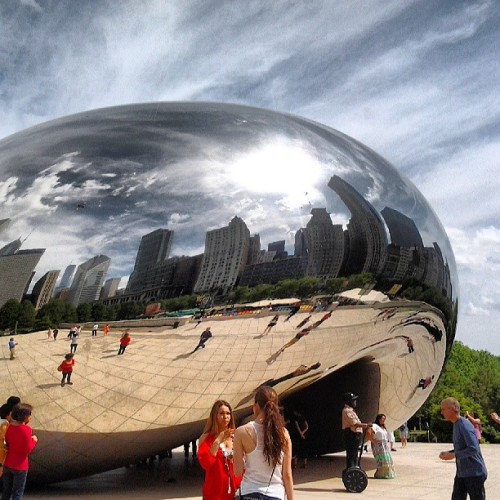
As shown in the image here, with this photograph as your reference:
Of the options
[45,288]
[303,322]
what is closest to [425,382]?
[303,322]

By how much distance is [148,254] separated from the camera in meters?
5.77

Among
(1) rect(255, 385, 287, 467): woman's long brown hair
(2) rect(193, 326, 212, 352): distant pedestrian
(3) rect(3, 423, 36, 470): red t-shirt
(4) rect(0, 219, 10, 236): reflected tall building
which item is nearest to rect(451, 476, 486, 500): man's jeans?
(1) rect(255, 385, 287, 467): woman's long brown hair

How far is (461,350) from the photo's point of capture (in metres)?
96.6

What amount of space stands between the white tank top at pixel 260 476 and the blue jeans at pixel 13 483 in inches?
106

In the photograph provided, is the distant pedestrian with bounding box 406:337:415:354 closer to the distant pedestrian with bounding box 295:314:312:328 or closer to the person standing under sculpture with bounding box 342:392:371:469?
the person standing under sculpture with bounding box 342:392:371:469

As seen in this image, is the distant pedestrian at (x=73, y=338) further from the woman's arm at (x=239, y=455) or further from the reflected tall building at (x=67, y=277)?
the woman's arm at (x=239, y=455)

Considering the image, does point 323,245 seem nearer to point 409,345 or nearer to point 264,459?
point 409,345

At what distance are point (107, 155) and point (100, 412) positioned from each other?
2533 millimetres

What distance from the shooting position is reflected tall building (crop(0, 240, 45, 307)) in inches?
229

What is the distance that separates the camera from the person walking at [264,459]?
3688 mm

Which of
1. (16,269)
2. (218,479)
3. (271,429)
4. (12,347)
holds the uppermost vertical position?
(16,269)

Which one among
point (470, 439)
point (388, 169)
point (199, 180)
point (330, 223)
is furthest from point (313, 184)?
point (470, 439)

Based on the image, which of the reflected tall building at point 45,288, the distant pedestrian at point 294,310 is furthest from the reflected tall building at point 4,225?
the distant pedestrian at point 294,310

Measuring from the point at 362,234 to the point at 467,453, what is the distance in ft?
8.02
